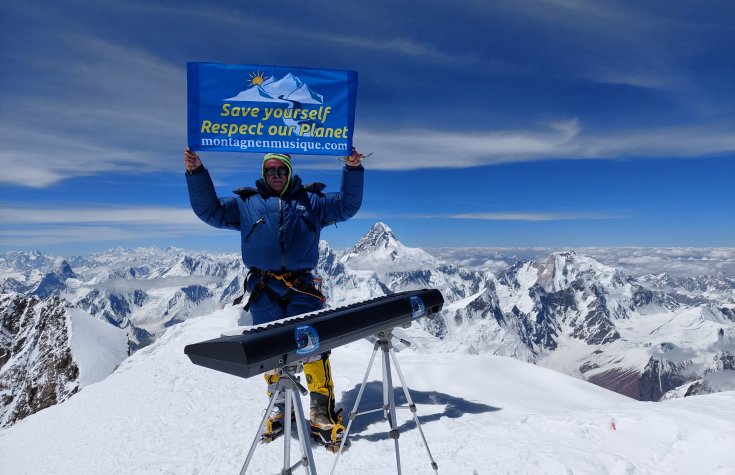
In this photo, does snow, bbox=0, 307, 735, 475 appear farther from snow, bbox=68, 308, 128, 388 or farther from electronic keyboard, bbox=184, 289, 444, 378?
snow, bbox=68, 308, 128, 388

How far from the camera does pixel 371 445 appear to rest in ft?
21.8

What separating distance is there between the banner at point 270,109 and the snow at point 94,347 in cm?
4430

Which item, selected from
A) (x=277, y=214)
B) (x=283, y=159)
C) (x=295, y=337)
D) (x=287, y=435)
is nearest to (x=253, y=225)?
(x=277, y=214)

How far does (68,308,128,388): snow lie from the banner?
1744 inches

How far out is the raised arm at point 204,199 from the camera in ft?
21.5

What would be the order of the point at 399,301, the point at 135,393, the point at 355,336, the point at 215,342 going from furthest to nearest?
the point at 135,393, the point at 399,301, the point at 355,336, the point at 215,342

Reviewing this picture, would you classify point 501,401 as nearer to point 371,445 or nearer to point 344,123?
point 371,445

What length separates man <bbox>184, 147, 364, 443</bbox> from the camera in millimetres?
6664

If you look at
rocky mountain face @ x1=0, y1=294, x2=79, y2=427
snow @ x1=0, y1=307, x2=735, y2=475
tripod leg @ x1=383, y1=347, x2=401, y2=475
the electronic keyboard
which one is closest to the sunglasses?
the electronic keyboard

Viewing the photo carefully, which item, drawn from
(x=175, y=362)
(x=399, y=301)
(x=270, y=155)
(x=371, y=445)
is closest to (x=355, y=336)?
(x=399, y=301)

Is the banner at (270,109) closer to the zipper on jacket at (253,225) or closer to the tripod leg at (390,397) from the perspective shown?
the zipper on jacket at (253,225)

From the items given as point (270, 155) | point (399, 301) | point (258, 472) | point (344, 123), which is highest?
point (344, 123)

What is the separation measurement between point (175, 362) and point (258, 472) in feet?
21.1

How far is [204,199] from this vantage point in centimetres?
666
